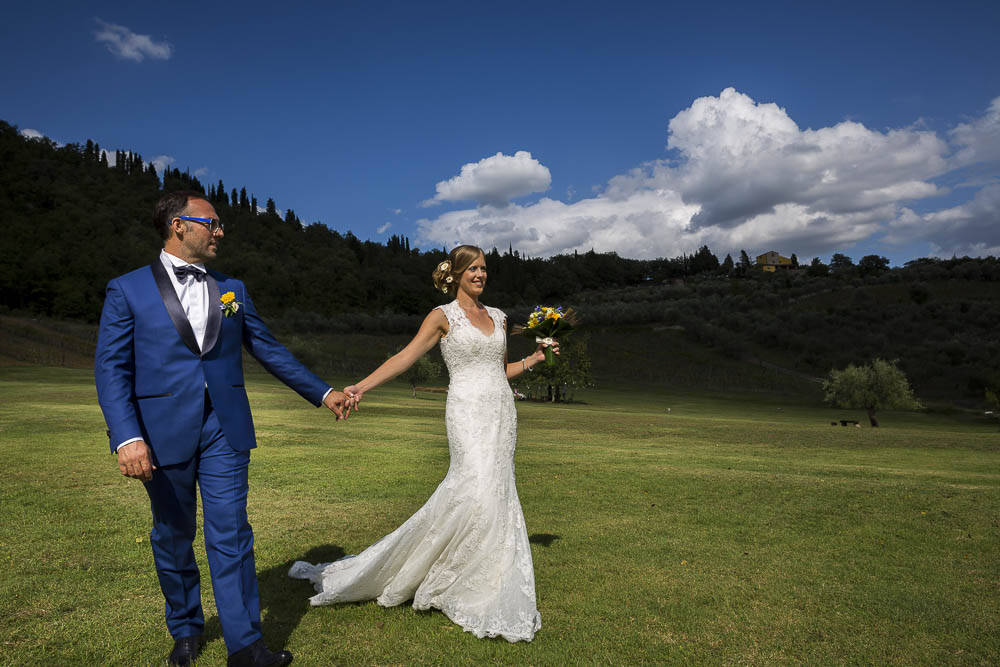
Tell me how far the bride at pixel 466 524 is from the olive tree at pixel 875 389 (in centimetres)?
4758

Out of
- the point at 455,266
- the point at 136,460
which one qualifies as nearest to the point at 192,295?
the point at 136,460

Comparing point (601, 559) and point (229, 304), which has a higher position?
point (229, 304)

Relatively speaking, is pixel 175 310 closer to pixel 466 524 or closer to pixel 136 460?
pixel 136 460

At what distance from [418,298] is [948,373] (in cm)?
11155

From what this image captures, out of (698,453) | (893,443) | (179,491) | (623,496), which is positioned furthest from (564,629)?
(893,443)

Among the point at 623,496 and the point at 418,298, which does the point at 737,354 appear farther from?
the point at 623,496

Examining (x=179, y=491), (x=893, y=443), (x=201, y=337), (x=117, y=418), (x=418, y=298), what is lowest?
(x=893, y=443)

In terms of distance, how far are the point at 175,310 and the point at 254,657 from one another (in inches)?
94.9

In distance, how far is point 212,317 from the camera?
430cm

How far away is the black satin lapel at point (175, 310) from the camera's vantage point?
4.15 m

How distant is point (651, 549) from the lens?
7.34m

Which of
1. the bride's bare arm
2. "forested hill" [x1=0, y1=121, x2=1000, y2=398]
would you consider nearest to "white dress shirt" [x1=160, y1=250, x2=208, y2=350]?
the bride's bare arm

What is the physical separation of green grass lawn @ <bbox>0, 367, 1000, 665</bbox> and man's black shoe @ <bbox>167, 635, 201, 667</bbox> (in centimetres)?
11

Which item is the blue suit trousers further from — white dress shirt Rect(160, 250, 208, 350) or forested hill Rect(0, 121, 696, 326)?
forested hill Rect(0, 121, 696, 326)
